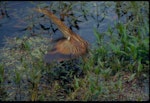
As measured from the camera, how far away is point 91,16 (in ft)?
13.9

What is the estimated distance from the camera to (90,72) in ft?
10.5

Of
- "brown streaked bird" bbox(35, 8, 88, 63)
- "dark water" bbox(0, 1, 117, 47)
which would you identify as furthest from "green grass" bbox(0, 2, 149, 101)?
"dark water" bbox(0, 1, 117, 47)

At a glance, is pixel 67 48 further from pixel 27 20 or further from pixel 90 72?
pixel 27 20

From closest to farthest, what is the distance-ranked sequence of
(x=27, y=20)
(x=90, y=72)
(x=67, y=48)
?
(x=90, y=72) → (x=67, y=48) → (x=27, y=20)

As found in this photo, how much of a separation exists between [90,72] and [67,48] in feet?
1.56

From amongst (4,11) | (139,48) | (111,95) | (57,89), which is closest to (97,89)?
(111,95)

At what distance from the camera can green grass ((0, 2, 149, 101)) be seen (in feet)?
9.75

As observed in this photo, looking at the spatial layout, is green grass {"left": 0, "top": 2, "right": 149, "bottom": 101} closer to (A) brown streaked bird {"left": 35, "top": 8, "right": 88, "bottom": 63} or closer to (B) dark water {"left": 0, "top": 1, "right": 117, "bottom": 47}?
(A) brown streaked bird {"left": 35, "top": 8, "right": 88, "bottom": 63}

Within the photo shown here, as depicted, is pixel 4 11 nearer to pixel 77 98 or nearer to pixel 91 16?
Answer: pixel 91 16

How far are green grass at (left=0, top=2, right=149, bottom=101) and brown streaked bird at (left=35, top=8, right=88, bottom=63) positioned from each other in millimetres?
69

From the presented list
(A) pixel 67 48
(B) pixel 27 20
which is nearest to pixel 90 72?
(A) pixel 67 48

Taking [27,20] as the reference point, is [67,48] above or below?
below

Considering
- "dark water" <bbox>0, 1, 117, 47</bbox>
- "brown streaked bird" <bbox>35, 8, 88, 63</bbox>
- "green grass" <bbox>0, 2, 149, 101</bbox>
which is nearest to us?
"green grass" <bbox>0, 2, 149, 101</bbox>

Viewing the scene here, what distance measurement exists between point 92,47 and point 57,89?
0.73m
